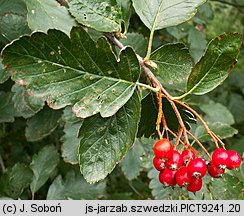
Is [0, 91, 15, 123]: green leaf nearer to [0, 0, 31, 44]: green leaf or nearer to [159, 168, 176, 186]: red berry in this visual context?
[0, 0, 31, 44]: green leaf

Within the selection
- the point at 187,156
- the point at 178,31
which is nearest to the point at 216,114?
the point at 178,31

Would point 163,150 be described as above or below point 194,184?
above

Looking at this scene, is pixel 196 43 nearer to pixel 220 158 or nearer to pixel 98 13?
pixel 98 13

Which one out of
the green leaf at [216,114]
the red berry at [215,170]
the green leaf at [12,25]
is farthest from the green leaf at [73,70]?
the green leaf at [216,114]

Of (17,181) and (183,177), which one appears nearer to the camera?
(183,177)

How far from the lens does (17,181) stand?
1710 mm

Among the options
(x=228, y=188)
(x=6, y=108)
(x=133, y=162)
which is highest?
(x=6, y=108)

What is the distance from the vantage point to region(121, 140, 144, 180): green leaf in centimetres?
188

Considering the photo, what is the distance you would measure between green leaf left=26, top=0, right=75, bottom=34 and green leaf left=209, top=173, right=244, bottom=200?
0.71 meters

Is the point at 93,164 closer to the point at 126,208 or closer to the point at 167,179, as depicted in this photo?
the point at 167,179

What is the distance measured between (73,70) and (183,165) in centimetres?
31

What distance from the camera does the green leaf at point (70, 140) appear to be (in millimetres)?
1676

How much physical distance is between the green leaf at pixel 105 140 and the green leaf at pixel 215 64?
0.15 m

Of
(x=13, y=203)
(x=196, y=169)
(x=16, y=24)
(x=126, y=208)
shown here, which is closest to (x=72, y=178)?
(x=13, y=203)
